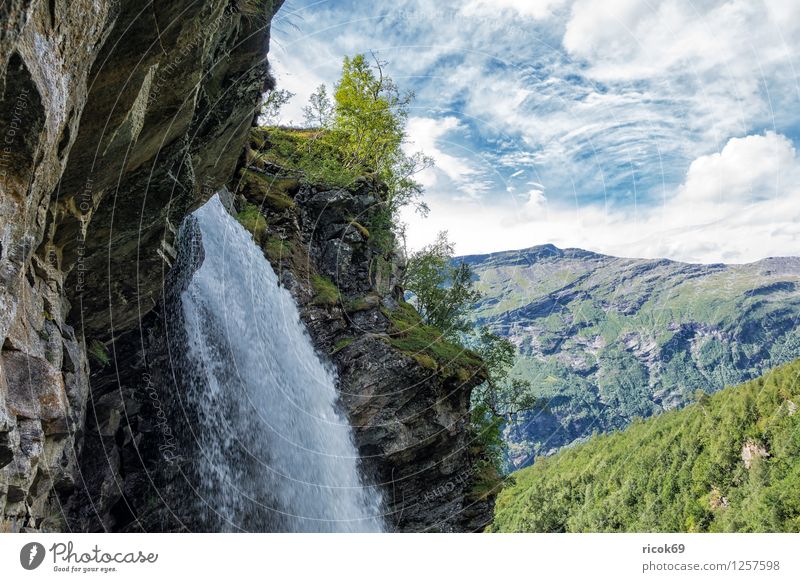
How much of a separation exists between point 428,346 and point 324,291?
7151 mm

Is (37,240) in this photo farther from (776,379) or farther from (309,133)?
(776,379)

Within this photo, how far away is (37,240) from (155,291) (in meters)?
9.04

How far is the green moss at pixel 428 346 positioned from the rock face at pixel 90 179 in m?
13.9

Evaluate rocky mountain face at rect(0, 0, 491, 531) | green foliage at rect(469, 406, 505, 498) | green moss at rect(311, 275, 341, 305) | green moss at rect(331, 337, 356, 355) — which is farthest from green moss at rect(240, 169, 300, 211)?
green foliage at rect(469, 406, 505, 498)

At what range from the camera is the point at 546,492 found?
128 m

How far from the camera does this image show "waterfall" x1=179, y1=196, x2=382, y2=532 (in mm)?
18922

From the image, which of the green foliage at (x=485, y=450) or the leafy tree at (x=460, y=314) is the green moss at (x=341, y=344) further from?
the leafy tree at (x=460, y=314)

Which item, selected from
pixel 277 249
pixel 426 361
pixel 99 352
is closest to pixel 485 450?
pixel 426 361

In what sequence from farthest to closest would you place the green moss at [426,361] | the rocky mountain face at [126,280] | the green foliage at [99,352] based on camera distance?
the green moss at [426,361]
the green foliage at [99,352]
the rocky mountain face at [126,280]

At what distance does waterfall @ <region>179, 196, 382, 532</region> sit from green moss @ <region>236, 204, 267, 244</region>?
145 centimetres

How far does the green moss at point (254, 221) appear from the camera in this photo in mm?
26378

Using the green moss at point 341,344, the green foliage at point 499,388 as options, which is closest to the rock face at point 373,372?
the green moss at point 341,344

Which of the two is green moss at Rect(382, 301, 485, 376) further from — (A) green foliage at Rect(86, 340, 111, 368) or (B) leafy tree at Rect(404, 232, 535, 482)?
(A) green foliage at Rect(86, 340, 111, 368)
